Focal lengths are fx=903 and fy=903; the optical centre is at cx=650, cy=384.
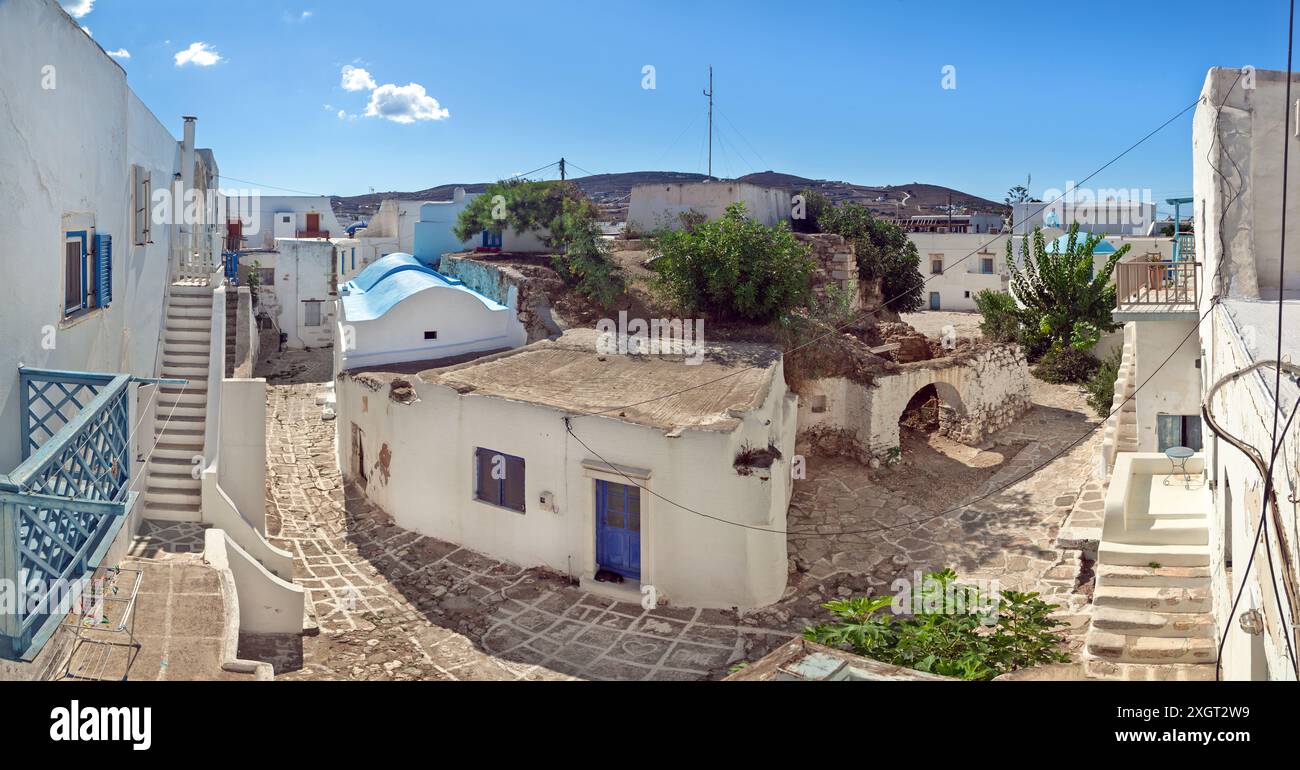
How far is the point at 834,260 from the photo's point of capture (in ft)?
72.4

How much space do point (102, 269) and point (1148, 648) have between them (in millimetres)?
10926

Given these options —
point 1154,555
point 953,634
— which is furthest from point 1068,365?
point 953,634

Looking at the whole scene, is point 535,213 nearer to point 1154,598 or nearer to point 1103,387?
point 1103,387

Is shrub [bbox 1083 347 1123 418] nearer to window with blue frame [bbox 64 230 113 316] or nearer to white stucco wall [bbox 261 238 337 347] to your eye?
window with blue frame [bbox 64 230 113 316]

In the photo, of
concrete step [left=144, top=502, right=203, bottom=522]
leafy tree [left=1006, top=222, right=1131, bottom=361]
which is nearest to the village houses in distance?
concrete step [left=144, top=502, right=203, bottom=522]

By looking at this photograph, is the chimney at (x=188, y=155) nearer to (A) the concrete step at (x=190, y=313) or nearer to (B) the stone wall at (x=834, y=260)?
(A) the concrete step at (x=190, y=313)

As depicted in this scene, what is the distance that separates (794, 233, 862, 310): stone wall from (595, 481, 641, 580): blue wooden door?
37.4 ft

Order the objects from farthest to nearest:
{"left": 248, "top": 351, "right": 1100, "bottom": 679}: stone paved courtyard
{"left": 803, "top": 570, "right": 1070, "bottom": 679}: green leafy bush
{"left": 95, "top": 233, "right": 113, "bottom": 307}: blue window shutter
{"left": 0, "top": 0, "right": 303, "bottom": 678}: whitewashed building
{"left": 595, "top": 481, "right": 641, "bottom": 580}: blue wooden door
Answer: {"left": 595, "top": 481, "right": 641, "bottom": 580}: blue wooden door
{"left": 248, "top": 351, "right": 1100, "bottom": 679}: stone paved courtyard
{"left": 95, "top": 233, "right": 113, "bottom": 307}: blue window shutter
{"left": 803, "top": 570, "right": 1070, "bottom": 679}: green leafy bush
{"left": 0, "top": 0, "right": 303, "bottom": 678}: whitewashed building

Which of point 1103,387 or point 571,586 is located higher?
point 1103,387

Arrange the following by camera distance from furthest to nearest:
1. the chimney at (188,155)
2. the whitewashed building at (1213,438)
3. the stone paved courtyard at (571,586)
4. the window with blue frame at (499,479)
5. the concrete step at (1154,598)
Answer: the chimney at (188,155) → the window with blue frame at (499,479) → the stone paved courtyard at (571,586) → the concrete step at (1154,598) → the whitewashed building at (1213,438)

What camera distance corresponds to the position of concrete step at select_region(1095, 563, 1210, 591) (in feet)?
31.6

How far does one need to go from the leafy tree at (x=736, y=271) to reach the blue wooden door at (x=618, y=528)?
6.30 m

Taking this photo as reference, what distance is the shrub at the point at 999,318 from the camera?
81.3 ft

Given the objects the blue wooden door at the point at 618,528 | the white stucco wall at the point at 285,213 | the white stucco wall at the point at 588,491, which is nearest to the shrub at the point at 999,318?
the white stucco wall at the point at 588,491
